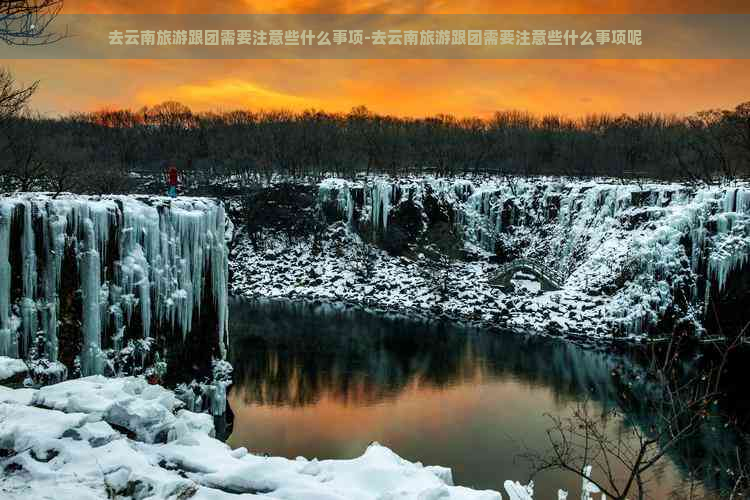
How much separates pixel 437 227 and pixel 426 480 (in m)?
32.3

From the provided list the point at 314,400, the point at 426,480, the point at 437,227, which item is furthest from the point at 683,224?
the point at 426,480

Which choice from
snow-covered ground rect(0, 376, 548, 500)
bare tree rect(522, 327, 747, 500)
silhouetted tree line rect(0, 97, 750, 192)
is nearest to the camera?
snow-covered ground rect(0, 376, 548, 500)

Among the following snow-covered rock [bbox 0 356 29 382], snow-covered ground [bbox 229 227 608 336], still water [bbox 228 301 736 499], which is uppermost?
snow-covered rock [bbox 0 356 29 382]

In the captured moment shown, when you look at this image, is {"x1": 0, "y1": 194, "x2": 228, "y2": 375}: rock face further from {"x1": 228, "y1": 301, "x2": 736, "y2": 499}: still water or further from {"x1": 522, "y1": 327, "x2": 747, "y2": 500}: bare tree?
{"x1": 522, "y1": 327, "x2": 747, "y2": 500}: bare tree

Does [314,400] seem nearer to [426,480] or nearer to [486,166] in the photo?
[426,480]

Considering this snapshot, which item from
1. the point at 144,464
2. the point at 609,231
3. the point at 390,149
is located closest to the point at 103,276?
the point at 144,464

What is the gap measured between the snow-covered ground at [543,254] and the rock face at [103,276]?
1788 centimetres

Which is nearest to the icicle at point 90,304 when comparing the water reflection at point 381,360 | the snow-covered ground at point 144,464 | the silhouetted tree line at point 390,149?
the snow-covered ground at point 144,464

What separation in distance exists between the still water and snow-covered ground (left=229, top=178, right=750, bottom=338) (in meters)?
3.78

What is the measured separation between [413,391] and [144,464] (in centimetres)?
1349

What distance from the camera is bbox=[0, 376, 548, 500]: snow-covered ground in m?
5.43

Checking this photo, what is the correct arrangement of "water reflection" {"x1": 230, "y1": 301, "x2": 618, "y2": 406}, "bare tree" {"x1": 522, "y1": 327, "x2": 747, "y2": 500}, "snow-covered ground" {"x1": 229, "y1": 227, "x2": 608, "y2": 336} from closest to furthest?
1. "bare tree" {"x1": 522, "y1": 327, "x2": 747, "y2": 500}
2. "water reflection" {"x1": 230, "y1": 301, "x2": 618, "y2": 406}
3. "snow-covered ground" {"x1": 229, "y1": 227, "x2": 608, "y2": 336}

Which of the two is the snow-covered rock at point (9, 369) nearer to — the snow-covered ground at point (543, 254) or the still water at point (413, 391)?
the still water at point (413, 391)

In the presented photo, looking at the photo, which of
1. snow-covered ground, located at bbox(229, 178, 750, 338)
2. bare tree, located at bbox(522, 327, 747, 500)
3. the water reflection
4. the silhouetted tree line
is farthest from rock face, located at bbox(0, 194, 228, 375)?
the silhouetted tree line
